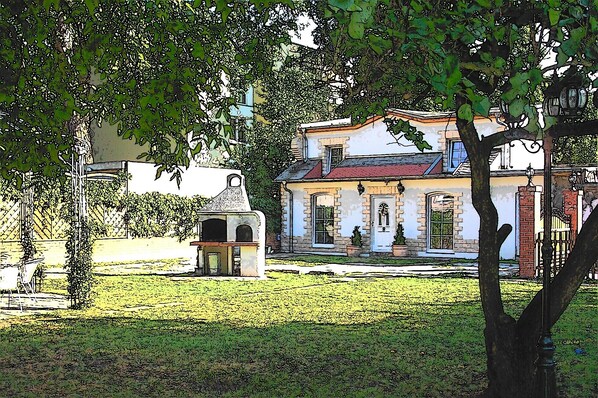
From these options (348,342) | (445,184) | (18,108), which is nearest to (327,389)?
(348,342)

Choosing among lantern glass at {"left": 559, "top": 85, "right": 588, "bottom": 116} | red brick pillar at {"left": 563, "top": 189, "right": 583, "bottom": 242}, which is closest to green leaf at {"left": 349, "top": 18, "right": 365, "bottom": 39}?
lantern glass at {"left": 559, "top": 85, "right": 588, "bottom": 116}

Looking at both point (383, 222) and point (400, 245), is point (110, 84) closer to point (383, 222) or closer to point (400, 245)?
point (400, 245)

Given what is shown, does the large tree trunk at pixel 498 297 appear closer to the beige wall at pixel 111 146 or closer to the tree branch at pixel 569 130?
the tree branch at pixel 569 130

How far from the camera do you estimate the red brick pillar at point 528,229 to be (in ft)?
54.6

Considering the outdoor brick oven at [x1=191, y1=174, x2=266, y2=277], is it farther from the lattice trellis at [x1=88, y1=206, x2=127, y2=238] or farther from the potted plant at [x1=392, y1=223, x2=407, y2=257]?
the potted plant at [x1=392, y1=223, x2=407, y2=257]

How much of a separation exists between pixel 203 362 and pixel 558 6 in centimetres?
541

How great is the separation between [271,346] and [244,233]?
9.09 metres

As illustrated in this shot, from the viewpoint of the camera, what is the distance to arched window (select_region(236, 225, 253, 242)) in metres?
17.4

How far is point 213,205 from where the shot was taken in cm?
1747

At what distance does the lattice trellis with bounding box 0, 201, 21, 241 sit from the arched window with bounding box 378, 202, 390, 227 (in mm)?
12341

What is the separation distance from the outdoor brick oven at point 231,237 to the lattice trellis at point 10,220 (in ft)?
18.2

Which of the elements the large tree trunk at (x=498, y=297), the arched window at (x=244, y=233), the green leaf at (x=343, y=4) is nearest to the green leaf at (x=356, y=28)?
the green leaf at (x=343, y=4)

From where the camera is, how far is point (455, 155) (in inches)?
958

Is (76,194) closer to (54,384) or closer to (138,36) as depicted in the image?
(138,36)
